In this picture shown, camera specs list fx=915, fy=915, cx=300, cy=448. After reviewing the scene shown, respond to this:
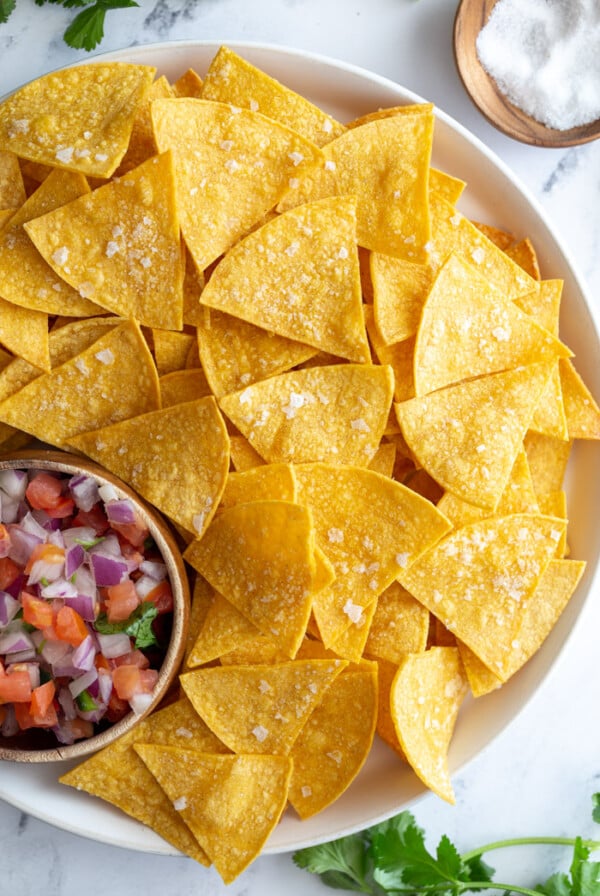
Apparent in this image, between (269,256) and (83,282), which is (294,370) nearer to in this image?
(269,256)

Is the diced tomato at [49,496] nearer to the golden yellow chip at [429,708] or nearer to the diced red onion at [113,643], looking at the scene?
the diced red onion at [113,643]

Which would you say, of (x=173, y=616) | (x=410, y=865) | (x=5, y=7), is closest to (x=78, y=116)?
(x=5, y=7)

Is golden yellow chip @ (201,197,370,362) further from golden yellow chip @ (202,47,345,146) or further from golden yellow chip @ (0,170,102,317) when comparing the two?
golden yellow chip @ (0,170,102,317)

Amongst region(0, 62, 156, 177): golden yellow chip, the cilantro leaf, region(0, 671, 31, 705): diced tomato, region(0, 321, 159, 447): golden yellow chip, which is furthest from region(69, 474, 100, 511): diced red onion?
the cilantro leaf

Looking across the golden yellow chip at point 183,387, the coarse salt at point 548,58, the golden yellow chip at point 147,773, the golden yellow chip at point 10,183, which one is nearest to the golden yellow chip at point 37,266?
the golden yellow chip at point 10,183

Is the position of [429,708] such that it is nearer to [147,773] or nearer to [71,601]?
[147,773]

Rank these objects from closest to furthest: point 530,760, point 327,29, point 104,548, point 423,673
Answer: point 104,548 → point 423,673 → point 327,29 → point 530,760

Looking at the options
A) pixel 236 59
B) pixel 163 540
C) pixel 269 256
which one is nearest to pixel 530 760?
pixel 163 540

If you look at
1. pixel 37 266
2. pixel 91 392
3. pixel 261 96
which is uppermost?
pixel 261 96
